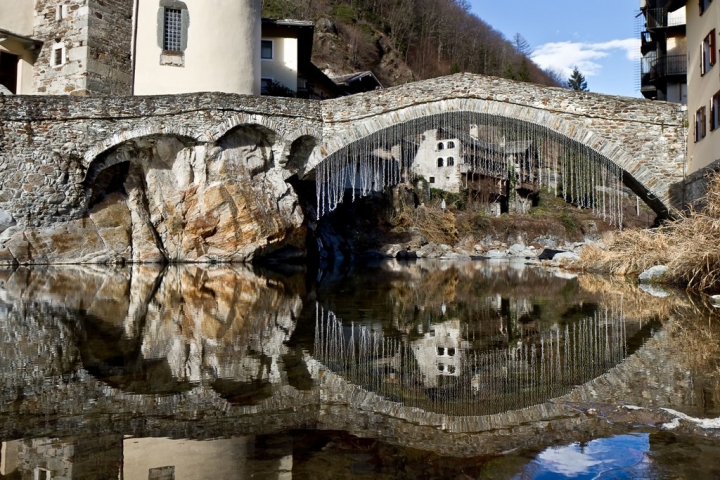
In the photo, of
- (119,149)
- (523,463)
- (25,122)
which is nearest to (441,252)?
(119,149)

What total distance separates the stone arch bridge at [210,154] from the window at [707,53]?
161cm

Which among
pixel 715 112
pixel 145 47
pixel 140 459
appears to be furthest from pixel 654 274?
pixel 145 47

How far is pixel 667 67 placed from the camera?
1082 inches

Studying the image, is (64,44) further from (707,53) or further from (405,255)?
(707,53)

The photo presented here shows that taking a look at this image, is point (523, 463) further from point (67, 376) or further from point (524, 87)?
point (524, 87)

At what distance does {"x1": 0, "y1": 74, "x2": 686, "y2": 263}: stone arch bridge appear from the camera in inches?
720

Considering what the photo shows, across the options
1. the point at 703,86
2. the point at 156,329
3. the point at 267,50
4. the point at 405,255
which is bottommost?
the point at 156,329

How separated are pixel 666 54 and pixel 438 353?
1110 inches

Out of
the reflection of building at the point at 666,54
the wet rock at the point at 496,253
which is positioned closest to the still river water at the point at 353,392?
the reflection of building at the point at 666,54

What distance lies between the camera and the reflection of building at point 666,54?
2739 centimetres

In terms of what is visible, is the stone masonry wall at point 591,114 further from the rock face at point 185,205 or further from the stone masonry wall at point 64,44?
the stone masonry wall at point 64,44

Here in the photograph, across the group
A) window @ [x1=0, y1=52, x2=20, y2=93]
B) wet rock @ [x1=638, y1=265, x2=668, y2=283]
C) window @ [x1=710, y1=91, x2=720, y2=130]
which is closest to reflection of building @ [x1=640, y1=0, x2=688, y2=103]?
window @ [x1=710, y1=91, x2=720, y2=130]

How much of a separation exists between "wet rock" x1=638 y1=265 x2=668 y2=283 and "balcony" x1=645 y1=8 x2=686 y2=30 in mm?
18248

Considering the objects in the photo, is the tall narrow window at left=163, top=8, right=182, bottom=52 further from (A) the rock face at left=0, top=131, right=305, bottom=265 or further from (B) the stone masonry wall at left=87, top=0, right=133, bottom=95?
(A) the rock face at left=0, top=131, right=305, bottom=265
